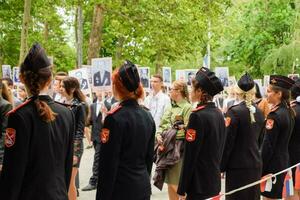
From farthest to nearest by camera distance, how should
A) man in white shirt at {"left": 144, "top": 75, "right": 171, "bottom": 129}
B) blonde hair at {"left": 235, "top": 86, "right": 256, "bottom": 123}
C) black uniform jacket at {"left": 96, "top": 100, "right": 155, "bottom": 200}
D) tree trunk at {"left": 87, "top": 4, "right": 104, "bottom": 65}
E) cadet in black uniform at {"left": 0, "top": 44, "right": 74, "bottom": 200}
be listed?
tree trunk at {"left": 87, "top": 4, "right": 104, "bottom": 65} → man in white shirt at {"left": 144, "top": 75, "right": 171, "bottom": 129} → blonde hair at {"left": 235, "top": 86, "right": 256, "bottom": 123} → black uniform jacket at {"left": 96, "top": 100, "right": 155, "bottom": 200} → cadet in black uniform at {"left": 0, "top": 44, "right": 74, "bottom": 200}

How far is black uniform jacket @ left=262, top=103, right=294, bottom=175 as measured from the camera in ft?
25.0

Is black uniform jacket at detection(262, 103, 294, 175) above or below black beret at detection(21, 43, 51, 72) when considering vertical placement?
below

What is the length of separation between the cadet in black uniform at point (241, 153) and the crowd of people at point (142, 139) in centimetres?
1

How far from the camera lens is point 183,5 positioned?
77.0ft

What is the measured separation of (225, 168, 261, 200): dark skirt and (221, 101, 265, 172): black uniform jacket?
6 centimetres

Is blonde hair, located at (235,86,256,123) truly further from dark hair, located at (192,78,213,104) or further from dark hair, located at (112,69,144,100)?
dark hair, located at (112,69,144,100)

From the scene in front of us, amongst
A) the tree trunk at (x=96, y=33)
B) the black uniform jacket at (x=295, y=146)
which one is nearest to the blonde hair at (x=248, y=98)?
the black uniform jacket at (x=295, y=146)

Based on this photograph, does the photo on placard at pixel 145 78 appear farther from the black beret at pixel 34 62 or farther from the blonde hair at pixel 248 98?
the black beret at pixel 34 62

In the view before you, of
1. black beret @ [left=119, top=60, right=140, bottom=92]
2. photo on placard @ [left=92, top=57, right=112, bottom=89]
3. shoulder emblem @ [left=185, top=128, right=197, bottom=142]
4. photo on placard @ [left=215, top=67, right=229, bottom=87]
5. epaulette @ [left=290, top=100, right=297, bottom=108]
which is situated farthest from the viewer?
photo on placard @ [left=215, top=67, right=229, bottom=87]

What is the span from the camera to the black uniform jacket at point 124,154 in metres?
4.98

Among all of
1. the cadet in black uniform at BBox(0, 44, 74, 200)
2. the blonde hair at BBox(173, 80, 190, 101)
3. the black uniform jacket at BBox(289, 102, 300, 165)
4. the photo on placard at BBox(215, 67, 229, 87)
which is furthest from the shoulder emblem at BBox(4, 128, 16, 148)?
the photo on placard at BBox(215, 67, 229, 87)

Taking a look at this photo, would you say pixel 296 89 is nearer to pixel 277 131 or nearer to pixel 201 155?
pixel 277 131

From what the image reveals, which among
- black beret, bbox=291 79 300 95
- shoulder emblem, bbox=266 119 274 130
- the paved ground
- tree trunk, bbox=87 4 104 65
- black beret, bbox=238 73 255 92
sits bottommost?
the paved ground

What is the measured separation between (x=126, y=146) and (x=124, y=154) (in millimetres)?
68
